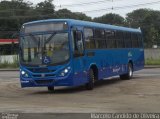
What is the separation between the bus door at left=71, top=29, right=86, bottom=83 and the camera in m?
20.4

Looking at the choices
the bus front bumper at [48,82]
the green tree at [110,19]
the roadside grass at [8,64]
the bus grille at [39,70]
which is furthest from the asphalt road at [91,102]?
the green tree at [110,19]

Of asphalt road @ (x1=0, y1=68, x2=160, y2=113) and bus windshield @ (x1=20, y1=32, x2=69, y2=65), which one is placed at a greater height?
bus windshield @ (x1=20, y1=32, x2=69, y2=65)

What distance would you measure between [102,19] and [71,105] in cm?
9850

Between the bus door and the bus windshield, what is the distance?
44cm

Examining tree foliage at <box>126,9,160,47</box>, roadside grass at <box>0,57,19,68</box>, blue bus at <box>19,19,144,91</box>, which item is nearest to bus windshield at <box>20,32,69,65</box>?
blue bus at <box>19,19,144,91</box>

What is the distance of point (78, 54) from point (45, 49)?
1.37 meters

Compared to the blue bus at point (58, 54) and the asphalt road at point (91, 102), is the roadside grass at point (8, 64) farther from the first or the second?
the asphalt road at point (91, 102)

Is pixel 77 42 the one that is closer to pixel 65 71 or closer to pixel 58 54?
pixel 58 54

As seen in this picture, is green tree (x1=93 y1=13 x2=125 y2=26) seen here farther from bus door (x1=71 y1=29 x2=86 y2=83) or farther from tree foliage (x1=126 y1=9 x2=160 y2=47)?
bus door (x1=71 y1=29 x2=86 y2=83)

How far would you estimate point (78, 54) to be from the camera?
67.6ft

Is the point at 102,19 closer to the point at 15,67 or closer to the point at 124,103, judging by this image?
the point at 15,67

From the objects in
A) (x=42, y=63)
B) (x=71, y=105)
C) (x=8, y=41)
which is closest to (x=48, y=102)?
(x=71, y=105)

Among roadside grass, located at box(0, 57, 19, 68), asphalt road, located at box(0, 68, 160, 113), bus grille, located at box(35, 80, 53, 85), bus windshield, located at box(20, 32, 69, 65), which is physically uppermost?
bus windshield, located at box(20, 32, 69, 65)

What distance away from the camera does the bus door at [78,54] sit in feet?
66.8
